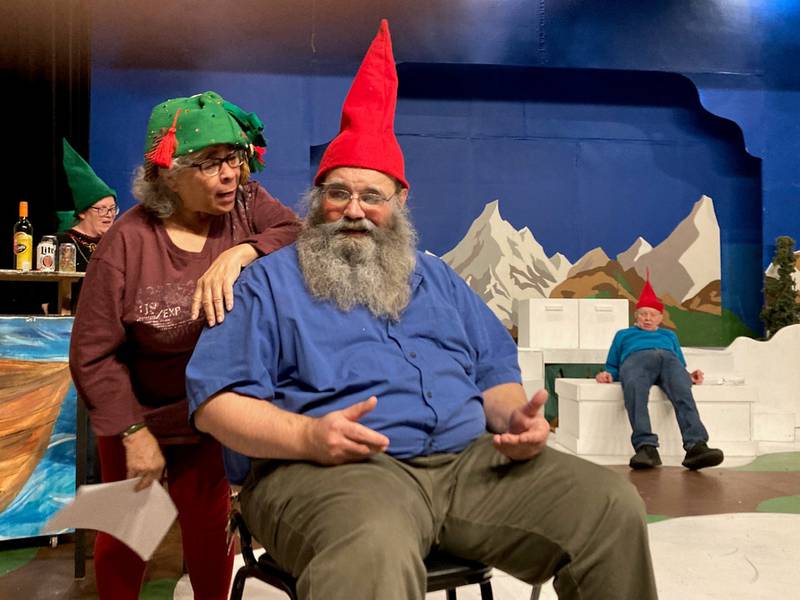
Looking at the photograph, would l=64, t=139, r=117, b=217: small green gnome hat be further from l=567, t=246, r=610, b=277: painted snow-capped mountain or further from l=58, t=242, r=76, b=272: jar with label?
l=567, t=246, r=610, b=277: painted snow-capped mountain

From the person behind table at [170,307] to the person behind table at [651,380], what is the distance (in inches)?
123

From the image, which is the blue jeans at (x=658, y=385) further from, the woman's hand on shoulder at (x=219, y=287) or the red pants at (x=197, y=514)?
the woman's hand on shoulder at (x=219, y=287)

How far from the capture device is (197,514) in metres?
1.69

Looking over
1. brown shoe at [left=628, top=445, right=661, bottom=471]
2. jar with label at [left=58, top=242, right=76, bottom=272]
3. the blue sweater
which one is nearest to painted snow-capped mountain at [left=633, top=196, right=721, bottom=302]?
the blue sweater

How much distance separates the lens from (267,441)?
4.12ft

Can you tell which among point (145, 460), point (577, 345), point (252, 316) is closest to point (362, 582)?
point (252, 316)

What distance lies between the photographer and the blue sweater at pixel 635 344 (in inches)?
187

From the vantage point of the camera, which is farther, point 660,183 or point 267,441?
point 660,183

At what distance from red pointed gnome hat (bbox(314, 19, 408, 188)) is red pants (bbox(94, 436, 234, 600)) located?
0.68 m

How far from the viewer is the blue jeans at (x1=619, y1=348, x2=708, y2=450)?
4.32m

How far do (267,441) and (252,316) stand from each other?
9.7 inches

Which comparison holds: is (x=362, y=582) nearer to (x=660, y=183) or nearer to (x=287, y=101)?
(x=287, y=101)

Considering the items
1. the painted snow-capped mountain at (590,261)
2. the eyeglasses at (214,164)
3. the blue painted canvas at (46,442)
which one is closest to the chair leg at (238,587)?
the eyeglasses at (214,164)

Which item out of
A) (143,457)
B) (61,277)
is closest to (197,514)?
(143,457)
